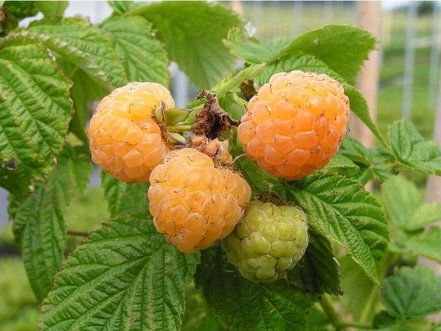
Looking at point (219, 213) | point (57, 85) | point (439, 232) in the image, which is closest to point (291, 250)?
point (219, 213)

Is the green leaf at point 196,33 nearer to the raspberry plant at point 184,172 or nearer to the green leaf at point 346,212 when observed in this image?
the raspberry plant at point 184,172

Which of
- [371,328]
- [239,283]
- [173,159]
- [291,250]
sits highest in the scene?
[173,159]

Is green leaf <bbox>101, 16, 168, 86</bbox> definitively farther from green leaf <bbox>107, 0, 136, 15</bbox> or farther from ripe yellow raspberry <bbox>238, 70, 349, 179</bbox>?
ripe yellow raspberry <bbox>238, 70, 349, 179</bbox>

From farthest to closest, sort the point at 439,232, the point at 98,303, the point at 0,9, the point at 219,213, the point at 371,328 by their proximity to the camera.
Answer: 1. the point at 439,232
2. the point at 371,328
3. the point at 0,9
4. the point at 98,303
5. the point at 219,213

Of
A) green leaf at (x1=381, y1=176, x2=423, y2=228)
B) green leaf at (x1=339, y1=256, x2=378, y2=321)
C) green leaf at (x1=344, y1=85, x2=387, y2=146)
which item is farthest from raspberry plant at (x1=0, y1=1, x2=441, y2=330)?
green leaf at (x1=381, y1=176, x2=423, y2=228)

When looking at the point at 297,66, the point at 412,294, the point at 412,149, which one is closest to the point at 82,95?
the point at 297,66

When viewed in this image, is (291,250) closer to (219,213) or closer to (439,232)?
(219,213)

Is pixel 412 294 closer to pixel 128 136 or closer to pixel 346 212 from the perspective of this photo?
pixel 346 212
